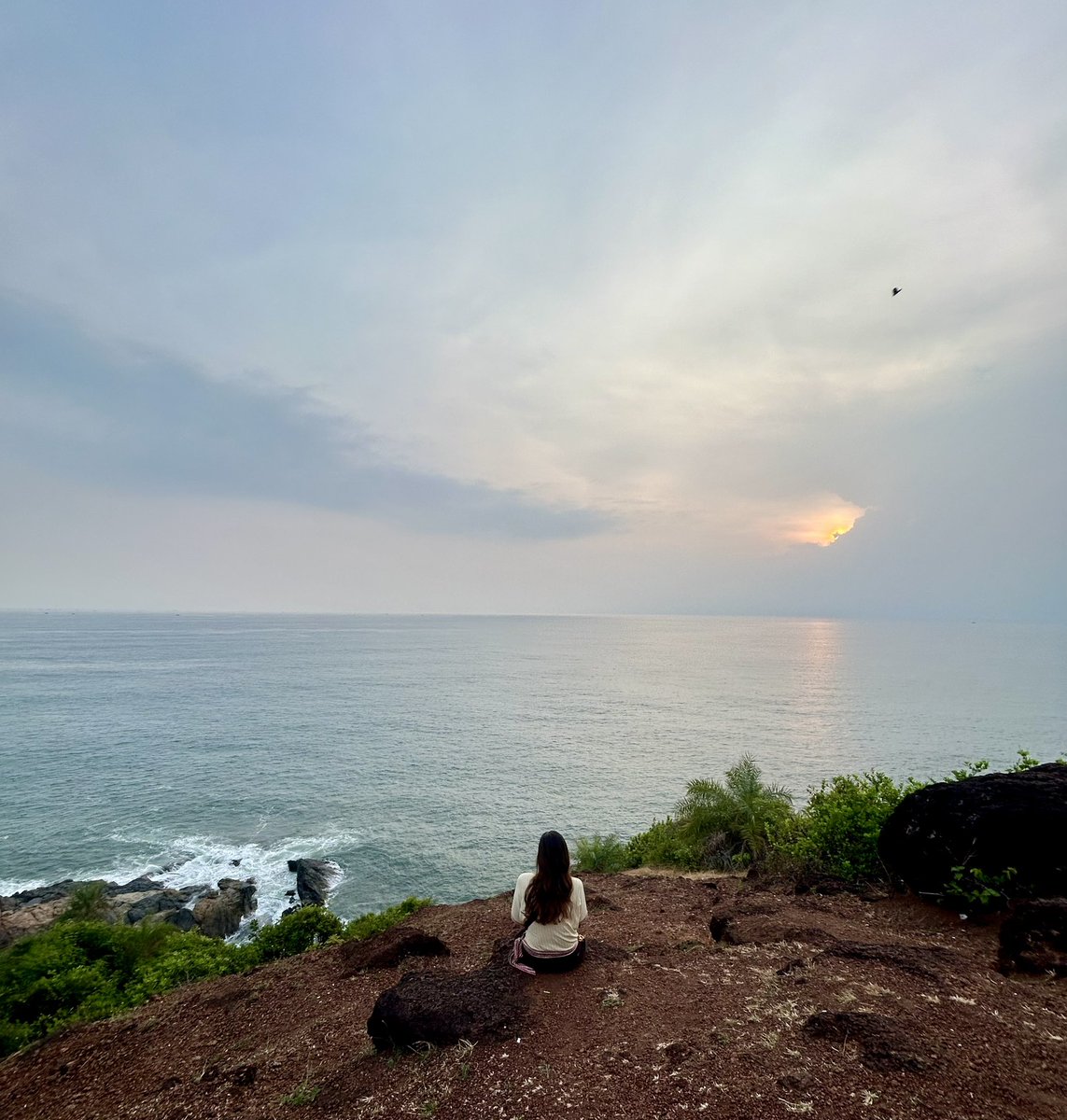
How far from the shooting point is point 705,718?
68438 millimetres

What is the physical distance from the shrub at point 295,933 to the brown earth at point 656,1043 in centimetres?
214

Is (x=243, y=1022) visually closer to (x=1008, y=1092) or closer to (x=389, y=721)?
(x=1008, y=1092)

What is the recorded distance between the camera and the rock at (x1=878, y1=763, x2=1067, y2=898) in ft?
28.3

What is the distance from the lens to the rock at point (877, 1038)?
17.3 feet

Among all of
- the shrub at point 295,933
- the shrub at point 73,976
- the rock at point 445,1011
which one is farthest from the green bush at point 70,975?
the rock at point 445,1011

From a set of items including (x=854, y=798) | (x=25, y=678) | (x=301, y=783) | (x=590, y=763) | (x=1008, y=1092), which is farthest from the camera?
(x=25, y=678)

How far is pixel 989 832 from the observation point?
29.4ft

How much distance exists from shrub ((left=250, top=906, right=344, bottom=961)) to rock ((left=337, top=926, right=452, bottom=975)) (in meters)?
2.00

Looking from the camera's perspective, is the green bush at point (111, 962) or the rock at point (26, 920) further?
the rock at point (26, 920)

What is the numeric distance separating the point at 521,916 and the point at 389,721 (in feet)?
210

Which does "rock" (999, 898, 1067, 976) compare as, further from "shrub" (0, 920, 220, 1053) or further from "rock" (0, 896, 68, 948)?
"rock" (0, 896, 68, 948)

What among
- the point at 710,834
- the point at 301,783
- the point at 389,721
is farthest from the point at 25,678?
the point at 710,834

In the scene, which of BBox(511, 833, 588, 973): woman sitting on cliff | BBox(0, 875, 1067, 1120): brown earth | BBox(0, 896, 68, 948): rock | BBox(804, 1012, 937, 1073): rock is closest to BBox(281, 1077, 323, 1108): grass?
BBox(0, 875, 1067, 1120): brown earth

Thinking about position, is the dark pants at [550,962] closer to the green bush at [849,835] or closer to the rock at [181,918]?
the green bush at [849,835]
